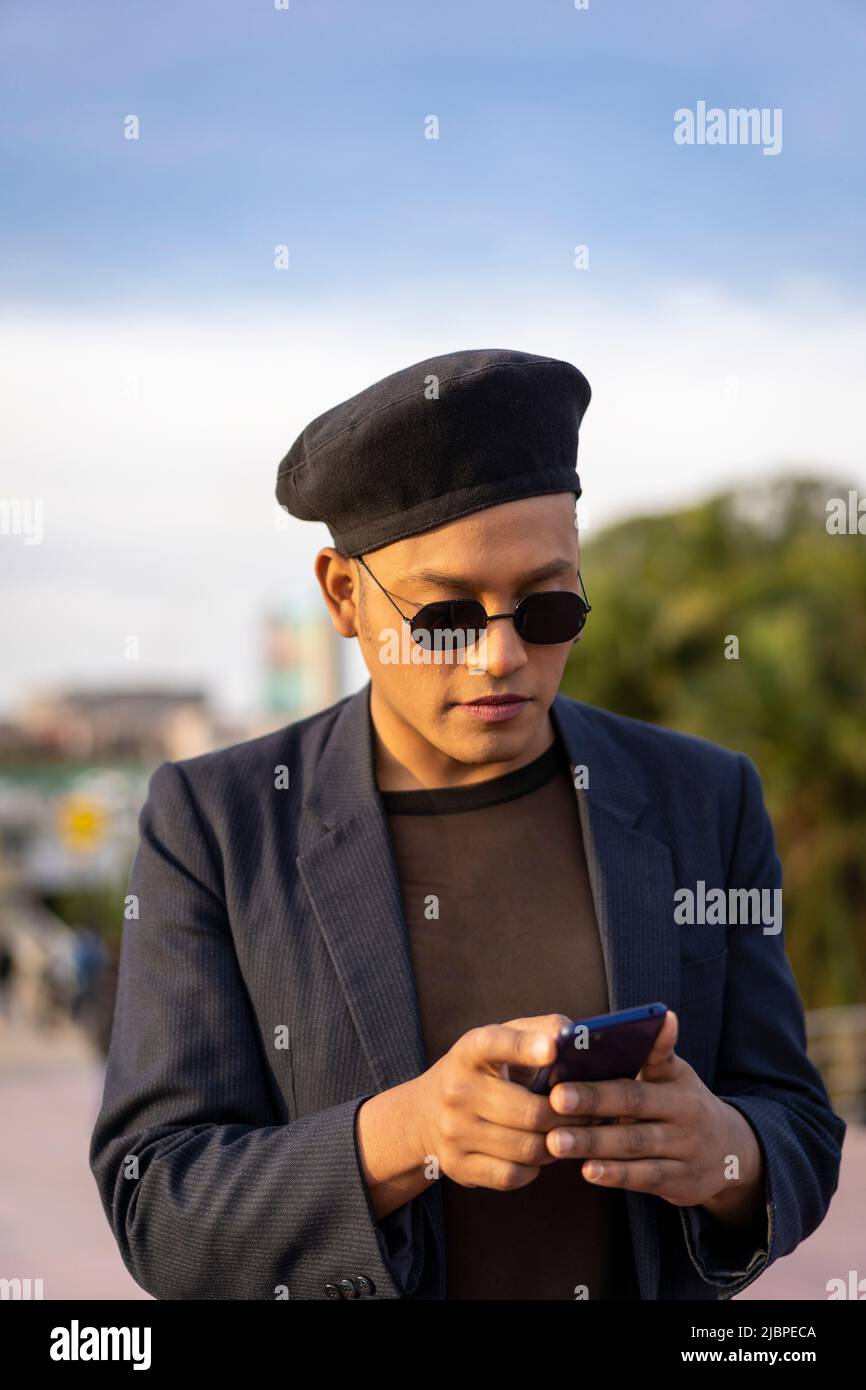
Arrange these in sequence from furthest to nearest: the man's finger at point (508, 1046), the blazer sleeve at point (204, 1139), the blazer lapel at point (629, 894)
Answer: the blazer lapel at point (629, 894) → the blazer sleeve at point (204, 1139) → the man's finger at point (508, 1046)

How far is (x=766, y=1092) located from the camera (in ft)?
6.95

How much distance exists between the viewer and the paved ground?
5184 mm

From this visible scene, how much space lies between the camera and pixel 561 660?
2029 mm

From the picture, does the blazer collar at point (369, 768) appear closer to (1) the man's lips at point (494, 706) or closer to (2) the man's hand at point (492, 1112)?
(1) the man's lips at point (494, 706)

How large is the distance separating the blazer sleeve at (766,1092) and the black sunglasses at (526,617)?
486 millimetres

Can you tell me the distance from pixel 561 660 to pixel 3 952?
20282 millimetres

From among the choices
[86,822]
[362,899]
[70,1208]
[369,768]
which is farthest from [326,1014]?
[86,822]

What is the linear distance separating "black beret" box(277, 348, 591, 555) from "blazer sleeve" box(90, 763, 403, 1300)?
1.76ft

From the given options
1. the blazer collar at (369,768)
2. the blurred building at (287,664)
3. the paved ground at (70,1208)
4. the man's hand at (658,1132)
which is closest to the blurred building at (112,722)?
the blurred building at (287,664)

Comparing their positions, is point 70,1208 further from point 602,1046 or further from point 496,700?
point 602,1046

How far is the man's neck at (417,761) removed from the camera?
218cm

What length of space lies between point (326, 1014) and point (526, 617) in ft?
2.01

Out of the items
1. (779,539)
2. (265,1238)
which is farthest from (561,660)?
(779,539)

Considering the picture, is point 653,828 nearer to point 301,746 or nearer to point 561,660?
point 561,660
